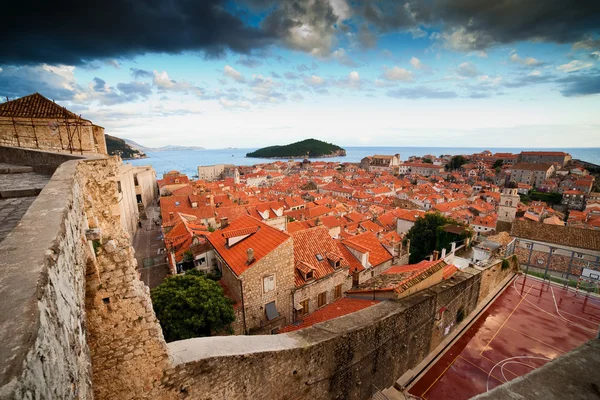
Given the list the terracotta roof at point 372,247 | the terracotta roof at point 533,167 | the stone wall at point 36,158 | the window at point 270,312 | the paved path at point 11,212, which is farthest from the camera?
the terracotta roof at point 533,167

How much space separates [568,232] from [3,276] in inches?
1397

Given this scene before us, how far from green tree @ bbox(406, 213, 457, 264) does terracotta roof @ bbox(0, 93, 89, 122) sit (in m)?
30.0

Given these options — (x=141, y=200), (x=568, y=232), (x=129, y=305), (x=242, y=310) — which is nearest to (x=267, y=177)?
(x=141, y=200)

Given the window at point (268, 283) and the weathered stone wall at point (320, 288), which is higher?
the window at point (268, 283)

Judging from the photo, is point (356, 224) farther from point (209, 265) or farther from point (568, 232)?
point (209, 265)

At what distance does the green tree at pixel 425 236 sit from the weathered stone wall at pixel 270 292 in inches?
841

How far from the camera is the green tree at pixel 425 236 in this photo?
2772 cm

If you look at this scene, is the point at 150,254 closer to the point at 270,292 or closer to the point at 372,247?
the point at 270,292

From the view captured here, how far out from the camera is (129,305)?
3.77 meters

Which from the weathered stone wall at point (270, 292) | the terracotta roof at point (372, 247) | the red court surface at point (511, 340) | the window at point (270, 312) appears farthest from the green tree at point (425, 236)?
the window at point (270, 312)

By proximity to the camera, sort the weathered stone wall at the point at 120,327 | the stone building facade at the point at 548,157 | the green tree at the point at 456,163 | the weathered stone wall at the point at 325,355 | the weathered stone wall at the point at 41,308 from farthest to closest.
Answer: the green tree at the point at 456,163 → the stone building facade at the point at 548,157 → the weathered stone wall at the point at 325,355 → the weathered stone wall at the point at 120,327 → the weathered stone wall at the point at 41,308

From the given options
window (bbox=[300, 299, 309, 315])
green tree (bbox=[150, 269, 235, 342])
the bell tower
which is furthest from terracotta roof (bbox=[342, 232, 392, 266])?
the bell tower

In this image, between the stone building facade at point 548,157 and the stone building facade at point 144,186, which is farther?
the stone building facade at point 548,157

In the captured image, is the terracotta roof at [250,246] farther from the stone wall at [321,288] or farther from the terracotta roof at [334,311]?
the terracotta roof at [334,311]
